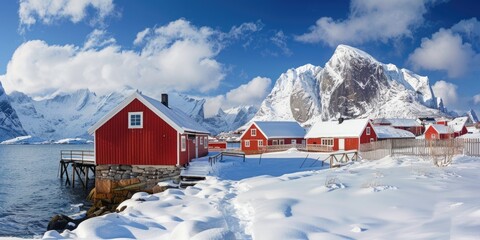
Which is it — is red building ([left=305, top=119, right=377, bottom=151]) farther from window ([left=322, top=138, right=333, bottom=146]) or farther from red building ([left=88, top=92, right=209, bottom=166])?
red building ([left=88, top=92, right=209, bottom=166])

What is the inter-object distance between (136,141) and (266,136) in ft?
105

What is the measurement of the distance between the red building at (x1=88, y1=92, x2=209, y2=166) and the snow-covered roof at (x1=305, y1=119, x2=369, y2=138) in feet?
105

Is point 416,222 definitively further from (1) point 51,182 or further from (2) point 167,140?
(1) point 51,182

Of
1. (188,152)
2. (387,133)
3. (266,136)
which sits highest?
(387,133)

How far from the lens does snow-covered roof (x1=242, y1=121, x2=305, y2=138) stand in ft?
187

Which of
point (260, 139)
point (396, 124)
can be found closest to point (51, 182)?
point (260, 139)

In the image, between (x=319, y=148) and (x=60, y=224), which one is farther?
(x=319, y=148)

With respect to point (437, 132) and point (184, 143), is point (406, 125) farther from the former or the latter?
point (184, 143)

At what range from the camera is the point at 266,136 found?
55.9 m

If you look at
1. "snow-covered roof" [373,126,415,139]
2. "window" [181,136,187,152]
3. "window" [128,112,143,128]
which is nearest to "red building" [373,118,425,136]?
"snow-covered roof" [373,126,415,139]

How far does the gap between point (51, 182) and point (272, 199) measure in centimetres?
3483

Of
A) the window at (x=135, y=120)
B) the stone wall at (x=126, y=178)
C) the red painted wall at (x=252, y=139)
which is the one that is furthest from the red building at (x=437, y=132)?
the window at (x=135, y=120)

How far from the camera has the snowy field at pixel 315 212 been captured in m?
8.38

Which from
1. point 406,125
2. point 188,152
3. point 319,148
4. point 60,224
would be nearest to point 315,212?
point 60,224
